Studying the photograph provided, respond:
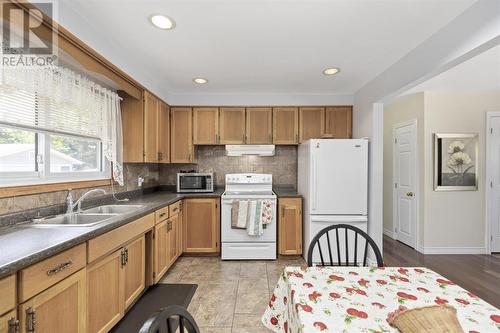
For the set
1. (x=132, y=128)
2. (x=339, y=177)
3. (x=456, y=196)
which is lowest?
(x=456, y=196)

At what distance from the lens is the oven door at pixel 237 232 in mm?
3344

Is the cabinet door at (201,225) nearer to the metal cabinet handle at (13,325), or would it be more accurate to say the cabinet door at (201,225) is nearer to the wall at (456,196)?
the metal cabinet handle at (13,325)

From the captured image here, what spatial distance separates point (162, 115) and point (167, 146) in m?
0.48

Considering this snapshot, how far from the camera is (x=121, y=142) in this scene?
112 inches

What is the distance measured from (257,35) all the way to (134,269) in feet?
7.54

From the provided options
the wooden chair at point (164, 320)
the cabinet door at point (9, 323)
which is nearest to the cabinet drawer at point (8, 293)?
the cabinet door at point (9, 323)

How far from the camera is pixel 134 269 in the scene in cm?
216

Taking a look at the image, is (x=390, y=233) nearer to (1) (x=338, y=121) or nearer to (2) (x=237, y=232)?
(1) (x=338, y=121)

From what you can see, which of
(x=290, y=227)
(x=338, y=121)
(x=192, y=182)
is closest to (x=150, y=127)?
(x=192, y=182)

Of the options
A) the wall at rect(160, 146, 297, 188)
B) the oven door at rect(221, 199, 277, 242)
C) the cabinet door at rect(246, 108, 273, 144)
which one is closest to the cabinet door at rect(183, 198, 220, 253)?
the oven door at rect(221, 199, 277, 242)

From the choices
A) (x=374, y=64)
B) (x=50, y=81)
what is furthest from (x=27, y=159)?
(x=374, y=64)

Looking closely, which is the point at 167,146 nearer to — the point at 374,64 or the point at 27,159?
the point at 27,159

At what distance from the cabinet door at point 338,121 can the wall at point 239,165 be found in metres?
0.66

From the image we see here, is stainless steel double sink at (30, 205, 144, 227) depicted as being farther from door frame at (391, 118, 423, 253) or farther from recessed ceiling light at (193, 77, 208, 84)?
door frame at (391, 118, 423, 253)
